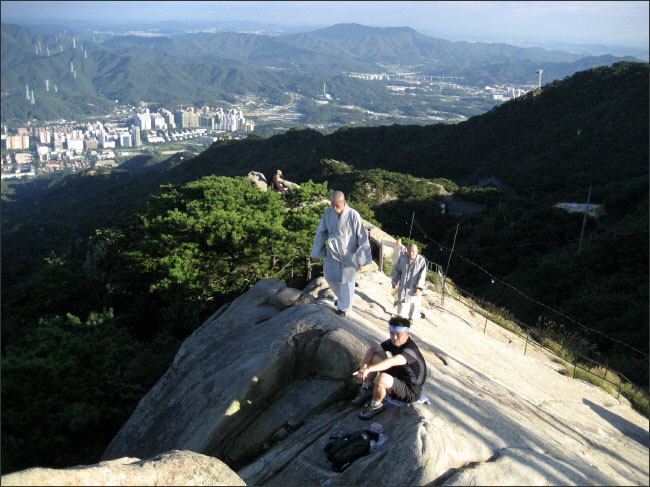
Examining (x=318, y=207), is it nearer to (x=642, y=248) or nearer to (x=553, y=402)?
(x=553, y=402)

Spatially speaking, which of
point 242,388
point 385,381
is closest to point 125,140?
point 242,388

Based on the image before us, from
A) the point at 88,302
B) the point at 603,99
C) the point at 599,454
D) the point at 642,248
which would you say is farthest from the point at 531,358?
the point at 603,99

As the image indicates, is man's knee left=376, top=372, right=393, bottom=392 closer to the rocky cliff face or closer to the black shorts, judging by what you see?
the black shorts

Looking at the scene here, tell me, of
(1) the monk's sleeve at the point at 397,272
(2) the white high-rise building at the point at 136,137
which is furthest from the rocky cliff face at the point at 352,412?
(2) the white high-rise building at the point at 136,137

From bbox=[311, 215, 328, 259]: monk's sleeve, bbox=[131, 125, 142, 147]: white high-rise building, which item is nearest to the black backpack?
bbox=[311, 215, 328, 259]: monk's sleeve

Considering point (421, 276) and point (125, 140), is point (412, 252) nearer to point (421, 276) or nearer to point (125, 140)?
point (421, 276)

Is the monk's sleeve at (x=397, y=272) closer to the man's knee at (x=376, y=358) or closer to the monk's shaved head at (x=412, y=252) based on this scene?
the monk's shaved head at (x=412, y=252)
